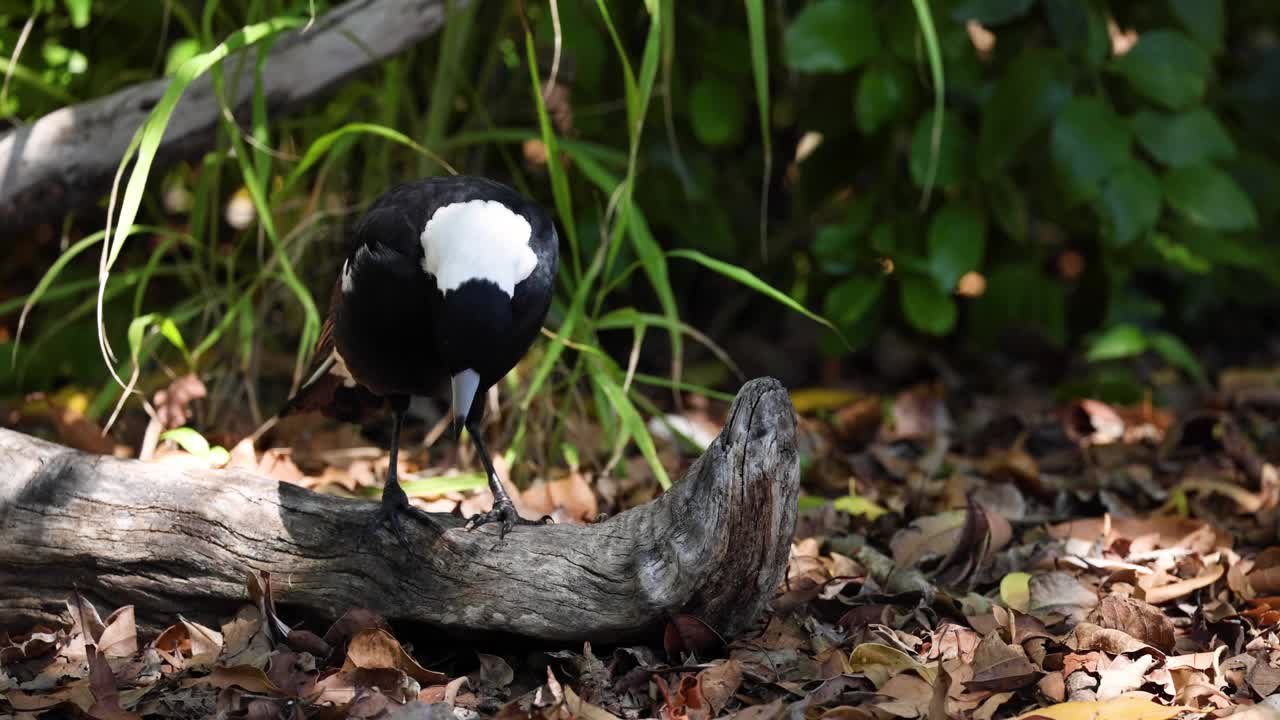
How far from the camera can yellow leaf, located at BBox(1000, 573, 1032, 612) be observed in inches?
82.8

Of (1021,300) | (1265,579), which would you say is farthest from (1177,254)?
(1265,579)

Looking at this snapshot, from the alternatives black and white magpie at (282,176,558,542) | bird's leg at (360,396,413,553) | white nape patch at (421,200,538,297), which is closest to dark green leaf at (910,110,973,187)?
black and white magpie at (282,176,558,542)

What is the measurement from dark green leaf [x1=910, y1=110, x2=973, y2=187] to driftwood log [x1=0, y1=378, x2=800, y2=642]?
1383 millimetres

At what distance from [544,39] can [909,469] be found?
133 cm

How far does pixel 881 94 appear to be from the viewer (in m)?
3.08

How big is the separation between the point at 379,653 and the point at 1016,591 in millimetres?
989

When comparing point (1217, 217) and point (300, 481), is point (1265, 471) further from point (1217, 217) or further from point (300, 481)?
point (300, 481)

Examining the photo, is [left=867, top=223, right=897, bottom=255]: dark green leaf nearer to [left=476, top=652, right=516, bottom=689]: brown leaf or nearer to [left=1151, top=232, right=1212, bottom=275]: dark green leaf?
[left=1151, top=232, right=1212, bottom=275]: dark green leaf

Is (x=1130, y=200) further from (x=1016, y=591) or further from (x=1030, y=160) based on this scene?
(x=1016, y=591)

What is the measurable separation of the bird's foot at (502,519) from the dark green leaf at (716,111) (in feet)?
4.37

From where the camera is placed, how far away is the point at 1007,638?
1942 mm

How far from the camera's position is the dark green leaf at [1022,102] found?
3025 mm

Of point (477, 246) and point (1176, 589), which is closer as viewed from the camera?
point (477, 246)

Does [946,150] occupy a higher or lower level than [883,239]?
higher
